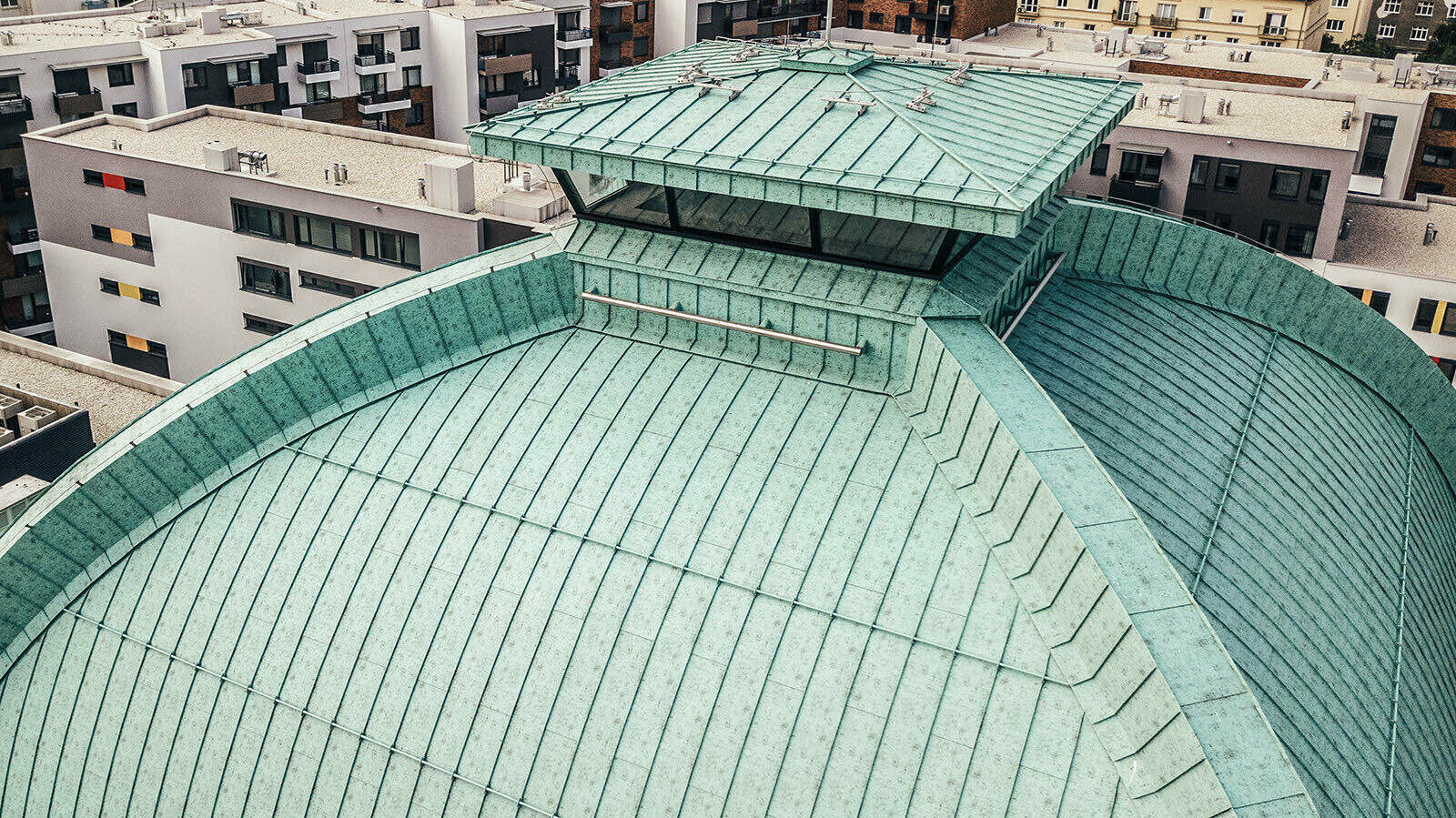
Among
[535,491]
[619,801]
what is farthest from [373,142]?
[619,801]

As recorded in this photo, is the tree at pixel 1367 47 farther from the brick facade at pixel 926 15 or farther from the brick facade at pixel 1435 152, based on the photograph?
the brick facade at pixel 1435 152

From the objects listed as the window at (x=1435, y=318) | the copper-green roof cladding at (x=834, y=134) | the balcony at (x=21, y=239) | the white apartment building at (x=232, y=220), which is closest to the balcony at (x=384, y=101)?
the white apartment building at (x=232, y=220)

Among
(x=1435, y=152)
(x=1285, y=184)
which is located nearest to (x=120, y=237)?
(x=1285, y=184)

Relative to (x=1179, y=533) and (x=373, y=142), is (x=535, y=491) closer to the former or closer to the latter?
(x=1179, y=533)

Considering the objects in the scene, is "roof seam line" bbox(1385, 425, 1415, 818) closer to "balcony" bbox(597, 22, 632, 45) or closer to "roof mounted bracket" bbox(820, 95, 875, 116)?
"roof mounted bracket" bbox(820, 95, 875, 116)

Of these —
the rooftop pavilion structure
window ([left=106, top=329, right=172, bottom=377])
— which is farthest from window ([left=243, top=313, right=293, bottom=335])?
the rooftop pavilion structure

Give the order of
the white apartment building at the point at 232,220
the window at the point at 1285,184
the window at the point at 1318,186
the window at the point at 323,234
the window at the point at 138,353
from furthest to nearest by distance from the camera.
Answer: the window at the point at 138,353 < the window at the point at 1285,184 < the window at the point at 1318,186 < the window at the point at 323,234 < the white apartment building at the point at 232,220

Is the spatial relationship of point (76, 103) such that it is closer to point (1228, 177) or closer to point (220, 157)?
point (220, 157)
